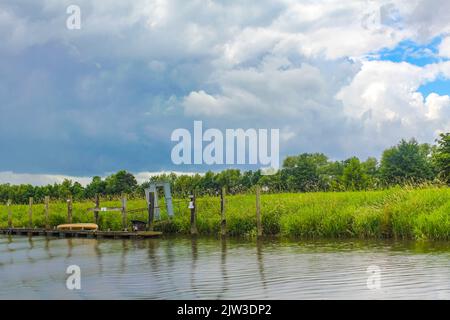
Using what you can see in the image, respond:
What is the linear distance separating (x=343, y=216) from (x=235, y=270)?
9900 millimetres

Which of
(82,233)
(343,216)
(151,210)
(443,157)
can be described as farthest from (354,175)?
(343,216)

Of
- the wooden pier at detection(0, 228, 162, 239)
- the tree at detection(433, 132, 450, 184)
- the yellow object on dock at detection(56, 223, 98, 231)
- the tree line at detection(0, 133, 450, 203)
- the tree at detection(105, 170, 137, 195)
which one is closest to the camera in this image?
the wooden pier at detection(0, 228, 162, 239)

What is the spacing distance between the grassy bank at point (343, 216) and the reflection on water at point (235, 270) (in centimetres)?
162

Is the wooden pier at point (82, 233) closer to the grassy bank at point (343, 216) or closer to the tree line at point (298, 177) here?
the grassy bank at point (343, 216)

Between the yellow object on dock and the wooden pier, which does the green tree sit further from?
the yellow object on dock

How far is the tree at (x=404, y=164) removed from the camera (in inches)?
3019

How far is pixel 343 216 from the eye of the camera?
2503 centimetres

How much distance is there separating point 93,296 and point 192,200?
1597cm

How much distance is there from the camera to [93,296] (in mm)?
13172

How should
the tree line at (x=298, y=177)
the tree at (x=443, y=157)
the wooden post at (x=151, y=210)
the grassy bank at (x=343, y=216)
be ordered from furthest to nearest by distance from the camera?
Result: the tree line at (x=298, y=177), the tree at (x=443, y=157), the wooden post at (x=151, y=210), the grassy bank at (x=343, y=216)

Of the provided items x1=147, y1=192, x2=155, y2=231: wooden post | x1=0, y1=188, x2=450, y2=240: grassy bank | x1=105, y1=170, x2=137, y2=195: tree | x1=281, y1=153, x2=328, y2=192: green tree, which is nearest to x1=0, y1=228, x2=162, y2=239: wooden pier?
x1=147, y1=192, x2=155, y2=231: wooden post

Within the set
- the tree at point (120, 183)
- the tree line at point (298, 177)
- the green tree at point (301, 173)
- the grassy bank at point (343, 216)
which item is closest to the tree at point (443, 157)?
the tree line at point (298, 177)

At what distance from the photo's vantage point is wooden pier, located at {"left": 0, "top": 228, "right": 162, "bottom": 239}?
2888 centimetres

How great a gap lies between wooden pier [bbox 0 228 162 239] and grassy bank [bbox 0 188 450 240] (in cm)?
230
